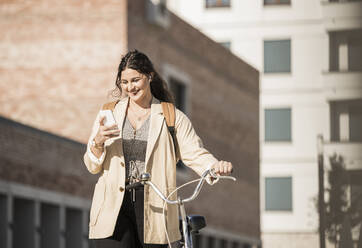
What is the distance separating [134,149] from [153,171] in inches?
6.2

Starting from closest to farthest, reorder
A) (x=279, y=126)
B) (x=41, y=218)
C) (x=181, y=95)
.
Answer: (x=41, y=218), (x=279, y=126), (x=181, y=95)

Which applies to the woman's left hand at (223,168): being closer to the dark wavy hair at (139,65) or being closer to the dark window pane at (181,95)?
the dark wavy hair at (139,65)

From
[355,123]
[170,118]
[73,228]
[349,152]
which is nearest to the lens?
[170,118]

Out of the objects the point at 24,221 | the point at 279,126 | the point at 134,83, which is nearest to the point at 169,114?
the point at 134,83

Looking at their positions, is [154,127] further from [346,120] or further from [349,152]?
[346,120]

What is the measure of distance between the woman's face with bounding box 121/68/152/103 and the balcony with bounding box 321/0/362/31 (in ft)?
9.03

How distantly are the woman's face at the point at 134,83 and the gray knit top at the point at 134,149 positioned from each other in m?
0.18

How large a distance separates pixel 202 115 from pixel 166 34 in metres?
4.54

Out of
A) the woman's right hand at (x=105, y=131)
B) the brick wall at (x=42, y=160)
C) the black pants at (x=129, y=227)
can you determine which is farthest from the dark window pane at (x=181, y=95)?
the woman's right hand at (x=105, y=131)

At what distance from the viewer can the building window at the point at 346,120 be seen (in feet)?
31.9

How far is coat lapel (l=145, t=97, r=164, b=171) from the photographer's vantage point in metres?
6.46

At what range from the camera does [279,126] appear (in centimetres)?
3341

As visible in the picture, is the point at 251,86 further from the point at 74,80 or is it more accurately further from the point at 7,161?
the point at 7,161

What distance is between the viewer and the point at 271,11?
4012cm
